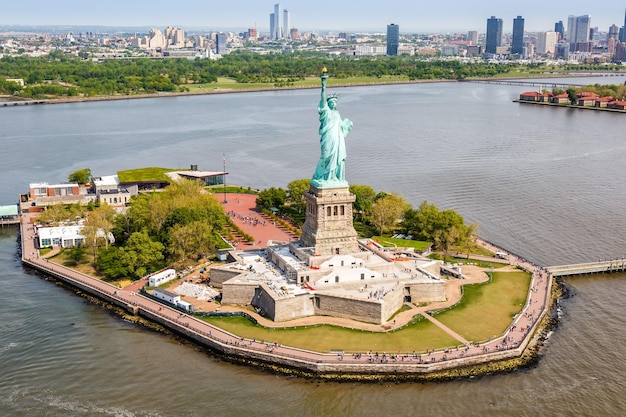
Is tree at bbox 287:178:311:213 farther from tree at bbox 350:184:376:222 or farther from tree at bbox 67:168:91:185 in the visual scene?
tree at bbox 67:168:91:185

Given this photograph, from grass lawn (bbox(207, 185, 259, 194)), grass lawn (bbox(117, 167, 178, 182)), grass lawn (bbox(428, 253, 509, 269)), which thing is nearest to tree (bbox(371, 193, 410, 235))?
grass lawn (bbox(428, 253, 509, 269))

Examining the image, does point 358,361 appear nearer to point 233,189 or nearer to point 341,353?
point 341,353

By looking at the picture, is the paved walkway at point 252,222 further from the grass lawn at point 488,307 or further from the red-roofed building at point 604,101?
the red-roofed building at point 604,101

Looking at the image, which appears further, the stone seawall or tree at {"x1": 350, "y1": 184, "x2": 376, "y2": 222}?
tree at {"x1": 350, "y1": 184, "x2": 376, "y2": 222}

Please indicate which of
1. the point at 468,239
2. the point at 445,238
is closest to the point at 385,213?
the point at 445,238

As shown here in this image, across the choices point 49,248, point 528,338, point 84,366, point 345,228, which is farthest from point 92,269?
point 528,338

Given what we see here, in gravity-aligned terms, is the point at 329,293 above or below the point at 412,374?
above

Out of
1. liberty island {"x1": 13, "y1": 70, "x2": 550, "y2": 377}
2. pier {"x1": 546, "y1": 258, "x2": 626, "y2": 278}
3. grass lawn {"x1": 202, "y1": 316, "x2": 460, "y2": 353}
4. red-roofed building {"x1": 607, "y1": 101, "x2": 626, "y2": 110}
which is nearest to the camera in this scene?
liberty island {"x1": 13, "y1": 70, "x2": 550, "y2": 377}
